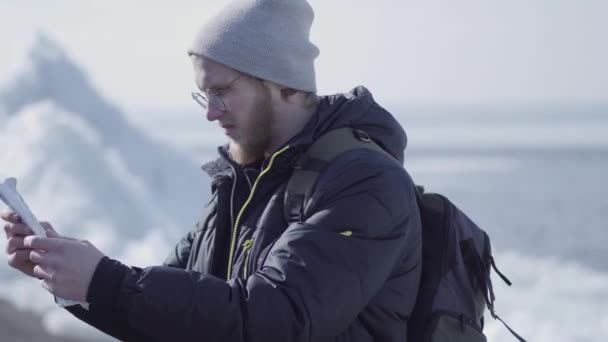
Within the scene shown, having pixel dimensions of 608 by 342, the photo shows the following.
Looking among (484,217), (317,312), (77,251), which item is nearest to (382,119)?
(317,312)

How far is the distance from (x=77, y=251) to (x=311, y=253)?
0.45 m

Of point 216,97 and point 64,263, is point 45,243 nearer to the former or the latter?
point 64,263

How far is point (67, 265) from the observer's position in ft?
7.34

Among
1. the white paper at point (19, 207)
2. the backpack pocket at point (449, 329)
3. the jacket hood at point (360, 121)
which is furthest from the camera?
the jacket hood at point (360, 121)

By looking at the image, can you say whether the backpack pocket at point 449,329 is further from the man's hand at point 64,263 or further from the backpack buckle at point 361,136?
the man's hand at point 64,263

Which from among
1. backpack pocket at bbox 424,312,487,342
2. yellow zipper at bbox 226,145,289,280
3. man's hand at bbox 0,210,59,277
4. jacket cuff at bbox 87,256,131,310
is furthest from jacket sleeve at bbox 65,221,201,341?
backpack pocket at bbox 424,312,487,342

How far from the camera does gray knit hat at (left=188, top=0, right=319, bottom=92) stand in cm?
258

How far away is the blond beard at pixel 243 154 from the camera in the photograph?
2.64 metres

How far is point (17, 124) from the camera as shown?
1109 cm

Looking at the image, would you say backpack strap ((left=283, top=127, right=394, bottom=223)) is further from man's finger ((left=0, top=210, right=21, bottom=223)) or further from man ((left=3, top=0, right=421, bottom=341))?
man's finger ((left=0, top=210, right=21, bottom=223))

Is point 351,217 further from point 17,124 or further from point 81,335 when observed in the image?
point 17,124

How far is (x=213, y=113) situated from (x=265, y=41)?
0.67ft

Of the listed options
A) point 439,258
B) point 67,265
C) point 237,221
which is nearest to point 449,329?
point 439,258

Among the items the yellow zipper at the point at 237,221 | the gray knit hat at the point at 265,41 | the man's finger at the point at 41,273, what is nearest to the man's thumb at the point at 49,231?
the man's finger at the point at 41,273
